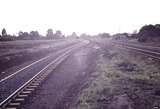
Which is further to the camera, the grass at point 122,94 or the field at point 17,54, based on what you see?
the field at point 17,54

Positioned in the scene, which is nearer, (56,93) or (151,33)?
(56,93)

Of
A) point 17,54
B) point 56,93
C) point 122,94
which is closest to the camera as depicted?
point 122,94

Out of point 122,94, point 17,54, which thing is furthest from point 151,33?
point 122,94

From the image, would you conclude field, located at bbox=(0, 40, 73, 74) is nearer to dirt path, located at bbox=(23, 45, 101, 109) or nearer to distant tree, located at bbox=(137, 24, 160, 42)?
dirt path, located at bbox=(23, 45, 101, 109)

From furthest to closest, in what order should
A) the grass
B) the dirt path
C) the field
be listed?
the field < the dirt path < the grass

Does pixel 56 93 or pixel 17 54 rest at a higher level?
pixel 56 93

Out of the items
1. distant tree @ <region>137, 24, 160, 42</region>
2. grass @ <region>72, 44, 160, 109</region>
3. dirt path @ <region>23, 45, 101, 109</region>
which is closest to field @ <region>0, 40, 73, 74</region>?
dirt path @ <region>23, 45, 101, 109</region>

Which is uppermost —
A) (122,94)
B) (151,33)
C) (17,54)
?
(151,33)

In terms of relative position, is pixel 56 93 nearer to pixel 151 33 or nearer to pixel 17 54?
pixel 17 54

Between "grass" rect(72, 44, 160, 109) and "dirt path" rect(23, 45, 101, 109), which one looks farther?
"dirt path" rect(23, 45, 101, 109)

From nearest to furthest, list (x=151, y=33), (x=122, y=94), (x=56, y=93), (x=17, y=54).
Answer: (x=122, y=94)
(x=56, y=93)
(x=17, y=54)
(x=151, y=33)

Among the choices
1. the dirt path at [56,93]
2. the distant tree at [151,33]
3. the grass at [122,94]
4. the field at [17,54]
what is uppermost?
the distant tree at [151,33]

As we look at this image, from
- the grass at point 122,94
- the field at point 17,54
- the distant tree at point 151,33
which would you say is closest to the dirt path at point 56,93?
the grass at point 122,94

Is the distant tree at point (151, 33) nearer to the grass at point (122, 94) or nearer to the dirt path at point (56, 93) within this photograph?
the dirt path at point (56, 93)
